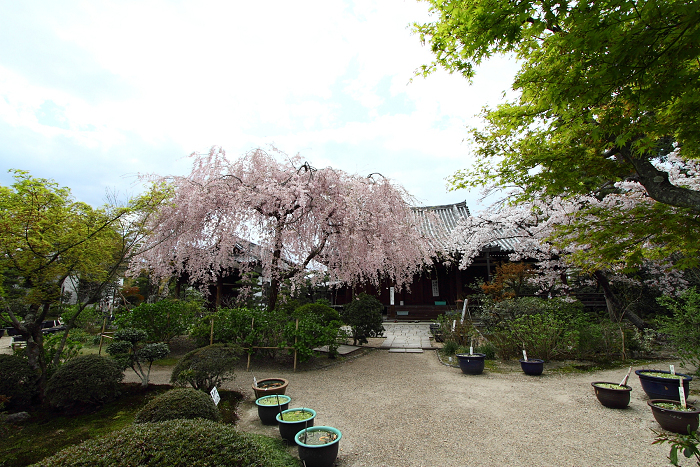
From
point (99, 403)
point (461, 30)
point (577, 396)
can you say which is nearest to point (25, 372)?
point (99, 403)

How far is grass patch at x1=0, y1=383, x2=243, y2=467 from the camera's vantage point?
3328 mm

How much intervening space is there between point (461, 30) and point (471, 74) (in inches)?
30.8

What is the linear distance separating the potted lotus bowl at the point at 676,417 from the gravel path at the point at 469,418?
0.23m

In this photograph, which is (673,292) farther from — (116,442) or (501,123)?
(116,442)

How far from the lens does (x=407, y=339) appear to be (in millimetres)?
11359

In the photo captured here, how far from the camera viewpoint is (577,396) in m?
5.35

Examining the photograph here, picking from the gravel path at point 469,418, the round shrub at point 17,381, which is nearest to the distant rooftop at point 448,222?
the gravel path at point 469,418

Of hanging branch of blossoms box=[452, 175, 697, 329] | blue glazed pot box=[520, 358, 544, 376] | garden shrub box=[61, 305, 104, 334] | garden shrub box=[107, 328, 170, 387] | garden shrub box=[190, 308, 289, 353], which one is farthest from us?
garden shrub box=[61, 305, 104, 334]

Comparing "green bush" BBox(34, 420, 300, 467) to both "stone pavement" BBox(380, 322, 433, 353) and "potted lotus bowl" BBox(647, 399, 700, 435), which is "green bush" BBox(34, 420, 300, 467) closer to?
"potted lotus bowl" BBox(647, 399, 700, 435)

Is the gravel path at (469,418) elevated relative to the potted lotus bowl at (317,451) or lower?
lower

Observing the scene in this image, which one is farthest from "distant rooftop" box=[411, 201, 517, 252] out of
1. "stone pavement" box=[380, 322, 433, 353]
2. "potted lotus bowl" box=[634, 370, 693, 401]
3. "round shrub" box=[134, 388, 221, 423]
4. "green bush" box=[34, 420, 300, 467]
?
"green bush" box=[34, 420, 300, 467]

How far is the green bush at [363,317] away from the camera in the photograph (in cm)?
980

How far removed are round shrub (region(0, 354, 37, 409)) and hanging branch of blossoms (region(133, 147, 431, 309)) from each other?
11.7 feet

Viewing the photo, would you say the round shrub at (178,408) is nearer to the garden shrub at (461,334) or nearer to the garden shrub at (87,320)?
the garden shrub at (461,334)
